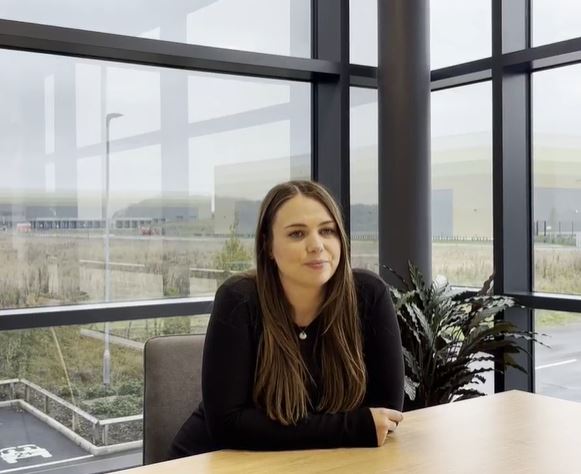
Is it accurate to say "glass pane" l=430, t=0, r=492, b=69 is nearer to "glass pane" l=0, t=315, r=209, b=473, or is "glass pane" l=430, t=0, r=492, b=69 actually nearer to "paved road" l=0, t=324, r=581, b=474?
"paved road" l=0, t=324, r=581, b=474

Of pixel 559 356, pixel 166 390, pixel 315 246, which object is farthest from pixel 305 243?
pixel 559 356

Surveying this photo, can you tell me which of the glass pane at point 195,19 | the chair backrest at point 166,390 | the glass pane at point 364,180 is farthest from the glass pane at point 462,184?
the chair backrest at point 166,390

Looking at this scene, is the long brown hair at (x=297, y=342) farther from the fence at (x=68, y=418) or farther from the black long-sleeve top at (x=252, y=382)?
the fence at (x=68, y=418)

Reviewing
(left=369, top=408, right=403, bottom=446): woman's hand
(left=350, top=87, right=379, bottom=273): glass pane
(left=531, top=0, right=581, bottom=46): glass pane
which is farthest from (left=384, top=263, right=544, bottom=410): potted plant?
(left=369, top=408, right=403, bottom=446): woman's hand

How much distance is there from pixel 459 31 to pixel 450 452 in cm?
320

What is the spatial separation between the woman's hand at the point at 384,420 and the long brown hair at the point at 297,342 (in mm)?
117

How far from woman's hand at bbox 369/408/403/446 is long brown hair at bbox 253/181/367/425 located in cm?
12

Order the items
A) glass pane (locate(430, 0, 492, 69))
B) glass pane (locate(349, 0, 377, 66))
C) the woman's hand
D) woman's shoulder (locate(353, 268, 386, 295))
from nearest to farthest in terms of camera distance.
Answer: the woman's hand < woman's shoulder (locate(353, 268, 386, 295)) < glass pane (locate(430, 0, 492, 69)) < glass pane (locate(349, 0, 377, 66))

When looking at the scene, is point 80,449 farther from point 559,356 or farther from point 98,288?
point 559,356

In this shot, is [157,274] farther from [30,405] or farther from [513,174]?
[513,174]

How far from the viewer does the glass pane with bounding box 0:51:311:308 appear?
11.4ft

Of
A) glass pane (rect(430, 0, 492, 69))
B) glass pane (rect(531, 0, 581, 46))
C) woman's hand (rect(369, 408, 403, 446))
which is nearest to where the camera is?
woman's hand (rect(369, 408, 403, 446))

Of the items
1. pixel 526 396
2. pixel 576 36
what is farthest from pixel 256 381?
pixel 576 36

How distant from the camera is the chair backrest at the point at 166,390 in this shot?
1.92 meters
